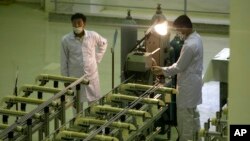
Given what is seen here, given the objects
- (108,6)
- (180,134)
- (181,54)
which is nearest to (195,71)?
(181,54)

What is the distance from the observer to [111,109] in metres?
7.02

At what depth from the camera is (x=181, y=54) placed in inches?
316

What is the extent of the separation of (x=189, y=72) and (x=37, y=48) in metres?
5.89

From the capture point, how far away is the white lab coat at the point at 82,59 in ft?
28.0

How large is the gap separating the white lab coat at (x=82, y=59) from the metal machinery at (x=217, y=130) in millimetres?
2392

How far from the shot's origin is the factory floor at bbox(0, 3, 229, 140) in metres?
10.9

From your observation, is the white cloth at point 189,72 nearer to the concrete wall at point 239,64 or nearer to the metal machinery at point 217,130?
the metal machinery at point 217,130

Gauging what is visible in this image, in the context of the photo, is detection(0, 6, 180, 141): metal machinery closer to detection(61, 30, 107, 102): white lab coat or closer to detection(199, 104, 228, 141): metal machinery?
detection(61, 30, 107, 102): white lab coat

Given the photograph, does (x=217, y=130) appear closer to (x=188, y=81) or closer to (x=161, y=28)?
(x=188, y=81)

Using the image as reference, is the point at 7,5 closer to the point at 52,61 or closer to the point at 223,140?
the point at 52,61

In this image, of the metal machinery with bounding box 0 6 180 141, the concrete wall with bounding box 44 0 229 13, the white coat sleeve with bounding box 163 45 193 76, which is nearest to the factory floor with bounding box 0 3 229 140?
the concrete wall with bounding box 44 0 229 13

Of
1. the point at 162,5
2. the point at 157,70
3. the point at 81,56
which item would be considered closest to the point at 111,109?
the point at 157,70

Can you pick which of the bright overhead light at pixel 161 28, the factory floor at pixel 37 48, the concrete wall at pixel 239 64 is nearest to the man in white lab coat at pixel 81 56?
the bright overhead light at pixel 161 28

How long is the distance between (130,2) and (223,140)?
10146 millimetres
